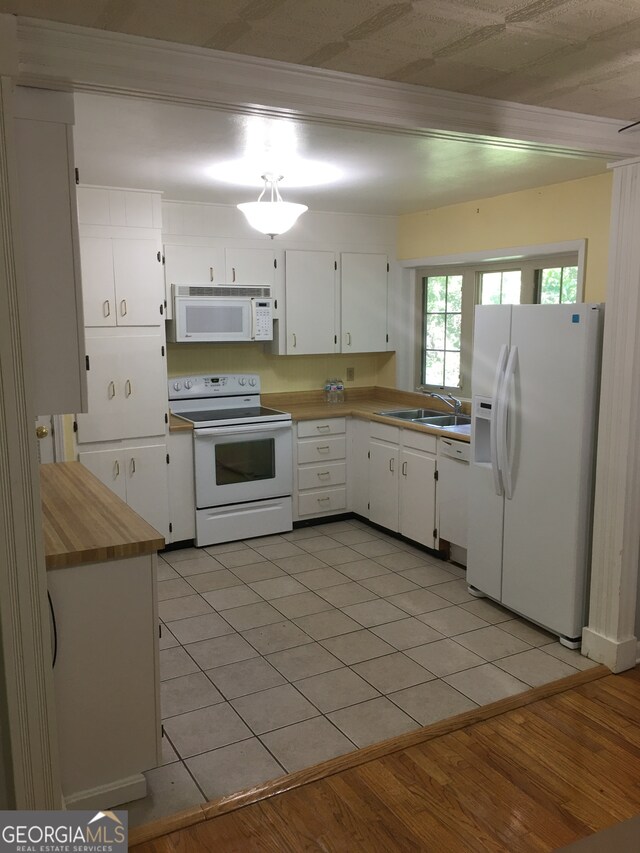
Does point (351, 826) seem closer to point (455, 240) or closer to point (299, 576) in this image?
point (299, 576)

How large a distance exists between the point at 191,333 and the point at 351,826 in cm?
333

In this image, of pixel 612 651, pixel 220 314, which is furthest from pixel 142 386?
pixel 612 651

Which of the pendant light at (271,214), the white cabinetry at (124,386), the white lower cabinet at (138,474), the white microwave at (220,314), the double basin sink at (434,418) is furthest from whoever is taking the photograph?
the white microwave at (220,314)

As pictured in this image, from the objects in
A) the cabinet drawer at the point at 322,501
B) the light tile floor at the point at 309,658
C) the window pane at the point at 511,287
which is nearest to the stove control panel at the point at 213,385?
the cabinet drawer at the point at 322,501

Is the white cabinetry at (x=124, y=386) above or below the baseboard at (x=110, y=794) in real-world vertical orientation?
above

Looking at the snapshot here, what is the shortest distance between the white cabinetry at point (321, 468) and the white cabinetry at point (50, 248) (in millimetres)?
3178

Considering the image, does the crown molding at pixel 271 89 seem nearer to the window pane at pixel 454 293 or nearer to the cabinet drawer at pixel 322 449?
the window pane at pixel 454 293

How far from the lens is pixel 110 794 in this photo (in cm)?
229

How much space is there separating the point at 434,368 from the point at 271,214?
2.42 meters

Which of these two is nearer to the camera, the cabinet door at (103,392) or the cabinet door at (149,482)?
the cabinet door at (103,392)

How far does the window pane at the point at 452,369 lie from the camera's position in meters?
5.28

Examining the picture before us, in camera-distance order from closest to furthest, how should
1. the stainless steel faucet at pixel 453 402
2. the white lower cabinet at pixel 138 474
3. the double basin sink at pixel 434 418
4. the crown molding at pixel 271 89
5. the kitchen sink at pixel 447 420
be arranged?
the crown molding at pixel 271 89 → the white lower cabinet at pixel 138 474 → the double basin sink at pixel 434 418 → the kitchen sink at pixel 447 420 → the stainless steel faucet at pixel 453 402

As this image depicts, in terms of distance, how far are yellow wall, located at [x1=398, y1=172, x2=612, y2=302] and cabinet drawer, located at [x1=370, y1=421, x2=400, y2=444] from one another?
4.29 ft

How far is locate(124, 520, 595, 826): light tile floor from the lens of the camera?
8.67 ft
